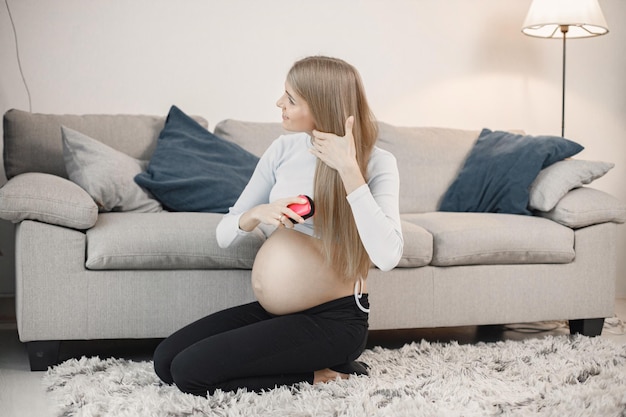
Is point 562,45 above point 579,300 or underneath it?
above

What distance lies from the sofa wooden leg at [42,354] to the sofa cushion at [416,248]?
1.20 meters

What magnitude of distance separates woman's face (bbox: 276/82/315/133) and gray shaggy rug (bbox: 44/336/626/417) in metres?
0.72

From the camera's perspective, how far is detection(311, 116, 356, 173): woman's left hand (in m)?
2.07

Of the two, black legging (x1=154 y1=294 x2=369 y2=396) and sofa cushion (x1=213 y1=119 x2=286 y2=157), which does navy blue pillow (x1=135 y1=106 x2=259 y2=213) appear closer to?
sofa cushion (x1=213 y1=119 x2=286 y2=157)

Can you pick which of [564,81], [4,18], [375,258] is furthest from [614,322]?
[4,18]

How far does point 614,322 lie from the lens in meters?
3.55

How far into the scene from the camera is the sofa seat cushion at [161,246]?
2.57 metres

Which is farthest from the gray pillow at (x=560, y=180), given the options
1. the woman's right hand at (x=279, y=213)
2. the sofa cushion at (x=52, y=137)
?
the sofa cushion at (x=52, y=137)

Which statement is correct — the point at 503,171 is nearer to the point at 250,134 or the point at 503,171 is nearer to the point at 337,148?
the point at 250,134

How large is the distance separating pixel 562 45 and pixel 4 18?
9.40 ft

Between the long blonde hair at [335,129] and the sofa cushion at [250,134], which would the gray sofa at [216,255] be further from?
the long blonde hair at [335,129]

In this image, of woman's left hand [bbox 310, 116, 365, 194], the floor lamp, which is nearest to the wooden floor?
woman's left hand [bbox 310, 116, 365, 194]

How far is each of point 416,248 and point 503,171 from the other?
77 centimetres

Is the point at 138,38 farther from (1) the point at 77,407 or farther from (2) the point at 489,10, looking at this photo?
(1) the point at 77,407
